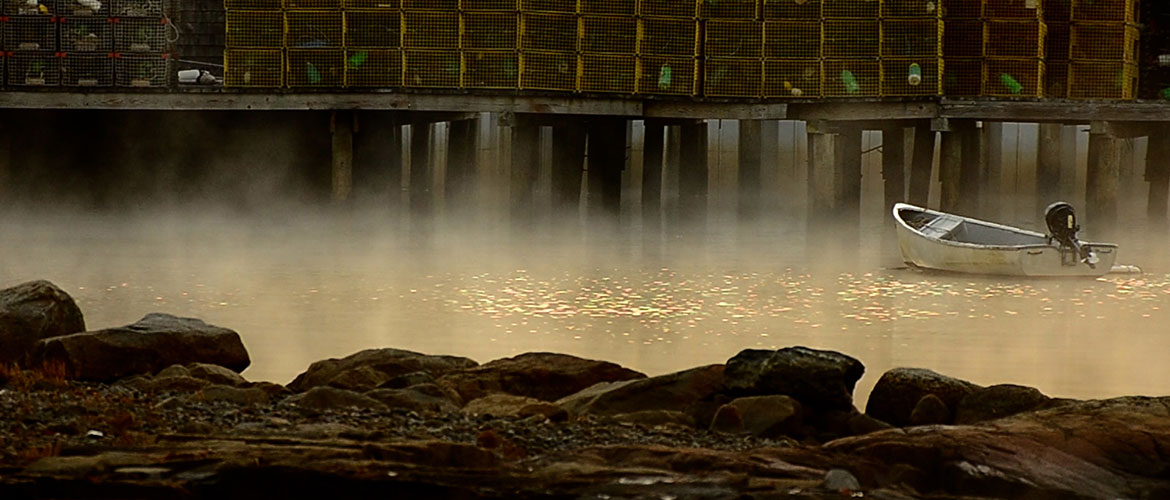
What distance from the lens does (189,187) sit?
31.0m

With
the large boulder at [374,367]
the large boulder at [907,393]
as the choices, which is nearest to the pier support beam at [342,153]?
the large boulder at [374,367]

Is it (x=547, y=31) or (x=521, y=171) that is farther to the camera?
(x=521, y=171)

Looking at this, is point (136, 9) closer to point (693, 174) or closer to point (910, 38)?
point (693, 174)

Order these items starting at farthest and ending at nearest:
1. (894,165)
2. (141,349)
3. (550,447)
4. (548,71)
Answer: (894,165) → (548,71) → (141,349) → (550,447)

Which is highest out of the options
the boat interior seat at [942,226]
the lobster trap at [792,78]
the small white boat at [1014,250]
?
the lobster trap at [792,78]

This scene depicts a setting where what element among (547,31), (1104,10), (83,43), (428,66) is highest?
(1104,10)

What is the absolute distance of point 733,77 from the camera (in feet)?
88.5

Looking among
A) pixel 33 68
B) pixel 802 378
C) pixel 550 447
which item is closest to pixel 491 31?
pixel 33 68

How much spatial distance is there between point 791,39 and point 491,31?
3.95m

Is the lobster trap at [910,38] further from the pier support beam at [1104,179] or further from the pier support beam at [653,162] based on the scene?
the pier support beam at [653,162]

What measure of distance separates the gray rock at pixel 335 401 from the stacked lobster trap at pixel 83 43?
16721 millimetres

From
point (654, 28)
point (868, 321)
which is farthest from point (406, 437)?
point (654, 28)

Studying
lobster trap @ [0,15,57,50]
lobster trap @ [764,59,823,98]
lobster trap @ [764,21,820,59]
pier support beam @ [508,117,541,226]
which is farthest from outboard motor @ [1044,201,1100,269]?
lobster trap @ [0,15,57,50]

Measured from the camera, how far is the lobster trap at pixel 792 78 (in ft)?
88.3
